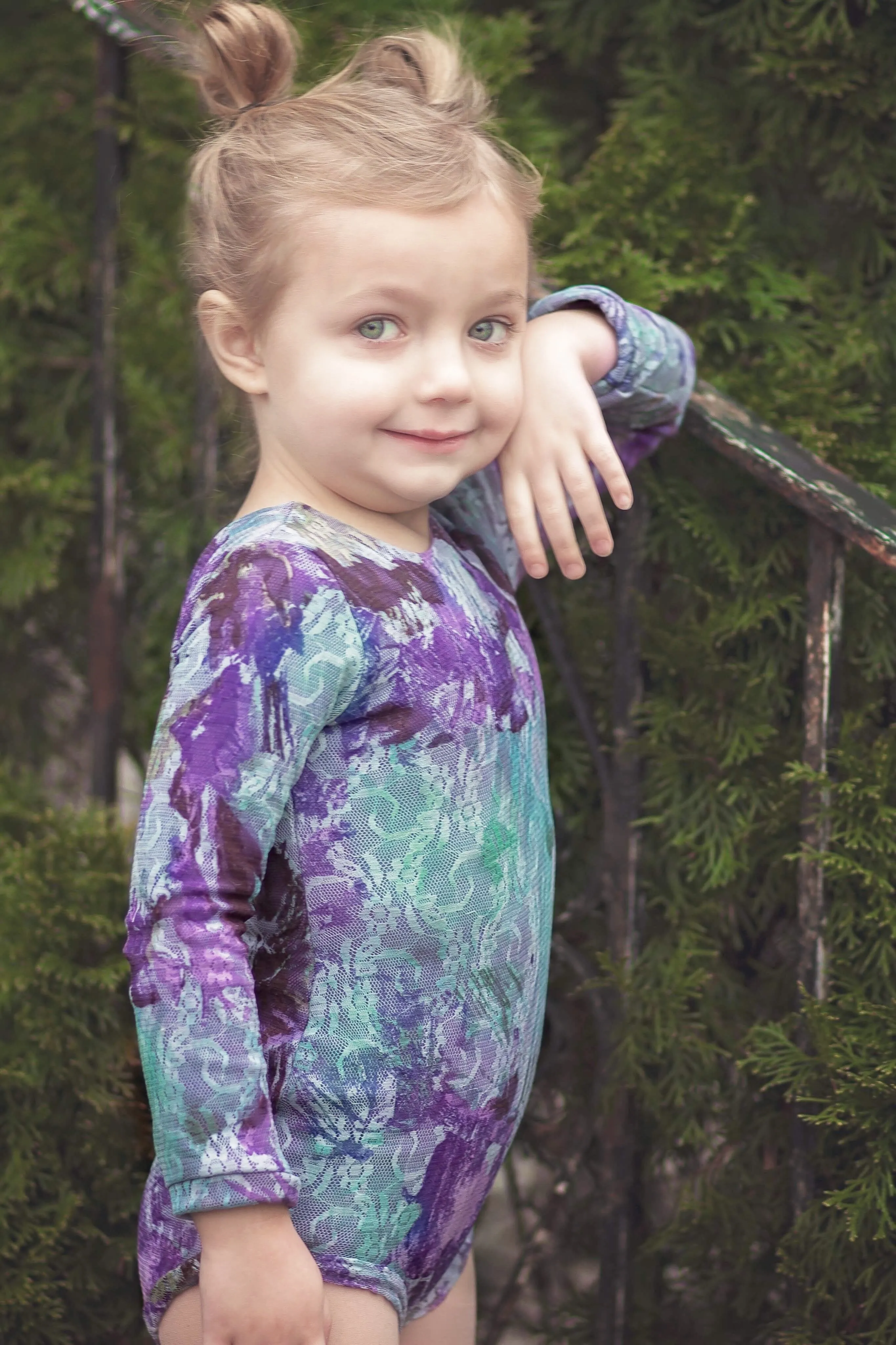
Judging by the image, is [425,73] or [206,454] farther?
[206,454]

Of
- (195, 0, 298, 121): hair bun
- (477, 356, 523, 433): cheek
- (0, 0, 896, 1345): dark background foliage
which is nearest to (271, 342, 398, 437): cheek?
(477, 356, 523, 433): cheek

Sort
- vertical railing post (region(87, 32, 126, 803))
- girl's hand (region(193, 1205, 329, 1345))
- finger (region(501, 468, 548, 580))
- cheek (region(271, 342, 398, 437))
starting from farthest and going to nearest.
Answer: vertical railing post (region(87, 32, 126, 803))
finger (region(501, 468, 548, 580))
cheek (region(271, 342, 398, 437))
girl's hand (region(193, 1205, 329, 1345))

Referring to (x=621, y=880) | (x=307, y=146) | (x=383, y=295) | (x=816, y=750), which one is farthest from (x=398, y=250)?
(x=621, y=880)

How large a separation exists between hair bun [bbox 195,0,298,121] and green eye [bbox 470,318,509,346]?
337 mm

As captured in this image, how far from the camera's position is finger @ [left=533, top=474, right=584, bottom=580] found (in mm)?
1380

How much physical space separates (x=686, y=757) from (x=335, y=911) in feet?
2.48

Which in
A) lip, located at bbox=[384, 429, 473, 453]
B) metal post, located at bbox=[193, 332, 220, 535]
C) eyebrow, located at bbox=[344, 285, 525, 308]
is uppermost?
eyebrow, located at bbox=[344, 285, 525, 308]

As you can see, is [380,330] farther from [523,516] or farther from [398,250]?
[523,516]

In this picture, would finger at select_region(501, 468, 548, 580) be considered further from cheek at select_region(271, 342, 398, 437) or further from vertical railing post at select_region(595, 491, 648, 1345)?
vertical railing post at select_region(595, 491, 648, 1345)

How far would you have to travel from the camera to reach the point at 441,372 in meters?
→ 1.23

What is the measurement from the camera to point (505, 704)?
4.39 ft

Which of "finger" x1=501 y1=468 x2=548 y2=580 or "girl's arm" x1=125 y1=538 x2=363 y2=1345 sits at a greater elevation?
"finger" x1=501 y1=468 x2=548 y2=580

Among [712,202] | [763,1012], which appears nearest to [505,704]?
[763,1012]

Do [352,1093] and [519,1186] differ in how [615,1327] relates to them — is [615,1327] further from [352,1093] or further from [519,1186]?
[352,1093]
